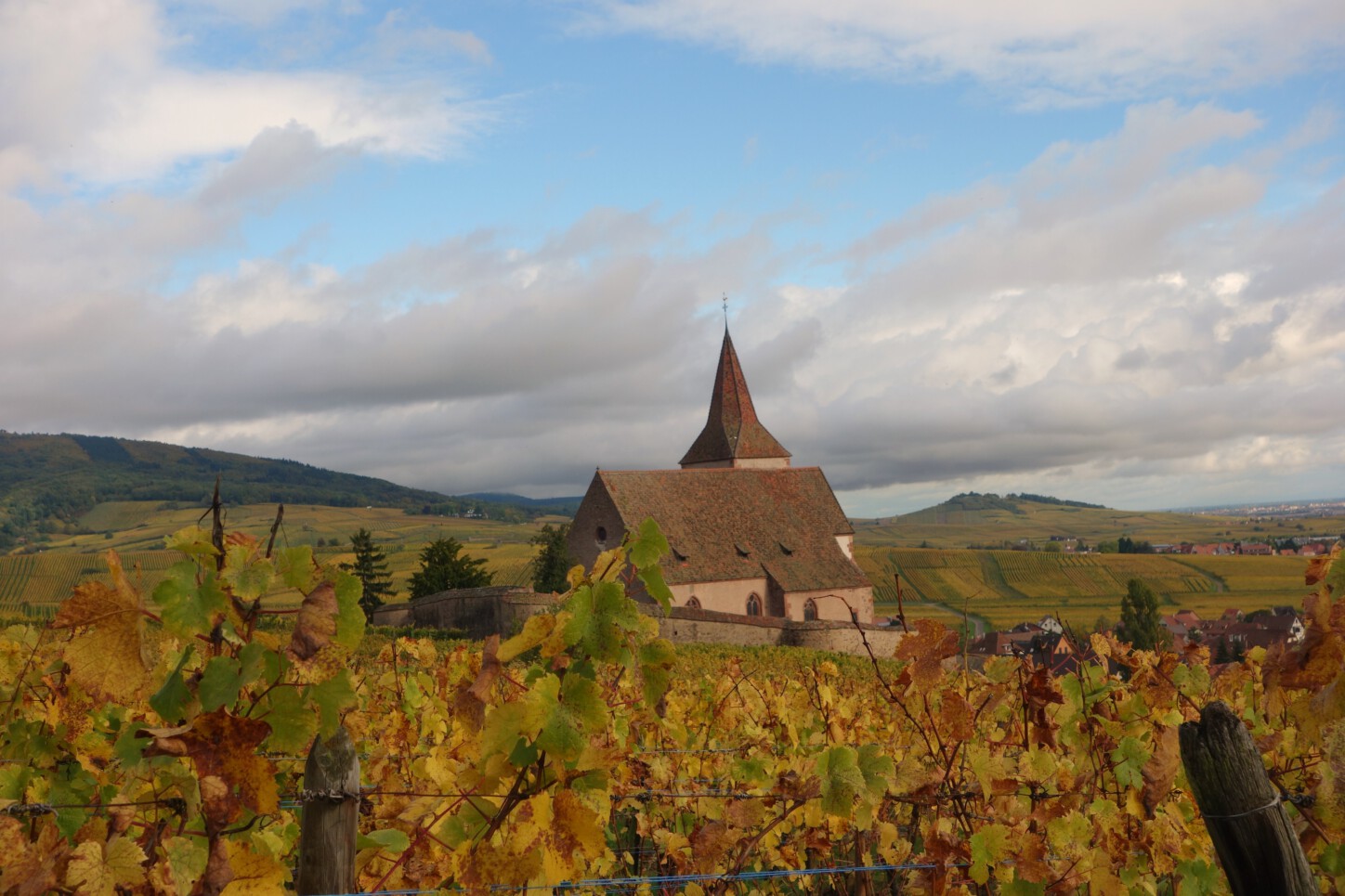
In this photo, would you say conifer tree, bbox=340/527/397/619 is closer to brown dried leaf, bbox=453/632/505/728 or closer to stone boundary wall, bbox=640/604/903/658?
stone boundary wall, bbox=640/604/903/658

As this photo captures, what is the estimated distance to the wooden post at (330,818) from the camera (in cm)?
194

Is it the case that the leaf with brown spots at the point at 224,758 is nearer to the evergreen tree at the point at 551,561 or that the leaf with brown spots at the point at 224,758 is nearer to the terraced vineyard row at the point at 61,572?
the evergreen tree at the point at 551,561

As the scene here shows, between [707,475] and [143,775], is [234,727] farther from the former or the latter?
[707,475]

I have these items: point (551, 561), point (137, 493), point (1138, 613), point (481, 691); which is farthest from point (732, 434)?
point (137, 493)

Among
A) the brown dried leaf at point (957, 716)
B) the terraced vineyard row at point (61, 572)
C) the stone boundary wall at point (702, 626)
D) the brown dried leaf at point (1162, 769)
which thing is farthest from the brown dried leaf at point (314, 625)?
the terraced vineyard row at point (61, 572)

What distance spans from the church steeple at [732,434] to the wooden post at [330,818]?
40.7 metres

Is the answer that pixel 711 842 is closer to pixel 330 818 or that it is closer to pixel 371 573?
pixel 330 818

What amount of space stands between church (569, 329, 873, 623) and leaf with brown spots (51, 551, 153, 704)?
103ft

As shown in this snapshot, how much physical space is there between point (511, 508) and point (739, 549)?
547 feet

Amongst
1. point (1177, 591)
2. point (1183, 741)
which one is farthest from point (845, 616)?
point (1177, 591)

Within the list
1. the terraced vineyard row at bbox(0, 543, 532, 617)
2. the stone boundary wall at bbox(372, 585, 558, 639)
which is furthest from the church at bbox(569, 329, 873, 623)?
the terraced vineyard row at bbox(0, 543, 532, 617)

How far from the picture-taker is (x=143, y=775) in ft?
6.91

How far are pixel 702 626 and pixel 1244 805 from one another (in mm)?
28829

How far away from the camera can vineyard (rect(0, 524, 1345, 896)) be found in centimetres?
175
